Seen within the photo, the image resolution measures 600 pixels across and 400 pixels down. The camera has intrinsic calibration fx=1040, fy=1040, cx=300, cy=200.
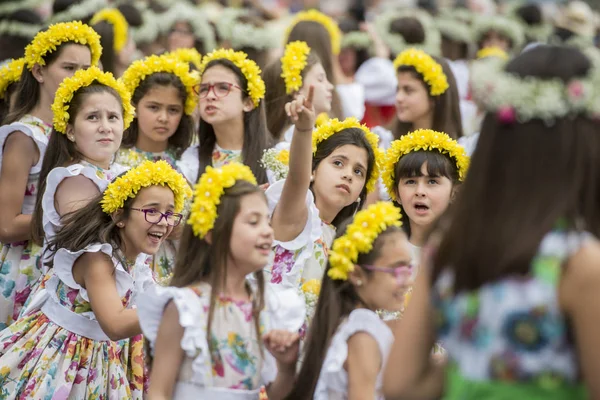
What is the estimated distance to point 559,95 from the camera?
2.91 m

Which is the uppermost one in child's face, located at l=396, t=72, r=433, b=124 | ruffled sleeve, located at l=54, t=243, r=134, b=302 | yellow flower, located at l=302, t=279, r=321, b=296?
child's face, located at l=396, t=72, r=433, b=124

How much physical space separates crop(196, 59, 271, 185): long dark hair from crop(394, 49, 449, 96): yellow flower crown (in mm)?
1547

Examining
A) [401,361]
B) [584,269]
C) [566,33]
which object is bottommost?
[401,361]

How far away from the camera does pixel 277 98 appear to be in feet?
24.1

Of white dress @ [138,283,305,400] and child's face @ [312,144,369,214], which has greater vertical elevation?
child's face @ [312,144,369,214]

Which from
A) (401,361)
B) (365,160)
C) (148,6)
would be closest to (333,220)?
(365,160)

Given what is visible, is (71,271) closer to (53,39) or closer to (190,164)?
(190,164)

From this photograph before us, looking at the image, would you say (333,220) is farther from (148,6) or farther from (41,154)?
(148,6)

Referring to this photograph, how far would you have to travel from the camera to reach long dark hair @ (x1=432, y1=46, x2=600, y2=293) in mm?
2824

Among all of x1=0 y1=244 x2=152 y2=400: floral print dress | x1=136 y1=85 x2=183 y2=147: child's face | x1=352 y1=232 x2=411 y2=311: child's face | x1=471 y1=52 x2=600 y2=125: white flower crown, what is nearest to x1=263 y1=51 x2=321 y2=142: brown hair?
x1=136 y1=85 x2=183 y2=147: child's face

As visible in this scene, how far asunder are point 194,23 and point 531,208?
7.93 m

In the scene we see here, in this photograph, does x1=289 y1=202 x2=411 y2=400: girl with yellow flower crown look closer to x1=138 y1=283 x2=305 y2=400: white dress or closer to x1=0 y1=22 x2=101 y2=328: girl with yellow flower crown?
x1=138 y1=283 x2=305 y2=400: white dress

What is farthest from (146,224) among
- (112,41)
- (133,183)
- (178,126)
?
(112,41)

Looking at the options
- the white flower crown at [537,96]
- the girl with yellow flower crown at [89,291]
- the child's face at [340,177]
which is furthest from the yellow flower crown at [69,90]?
the white flower crown at [537,96]
